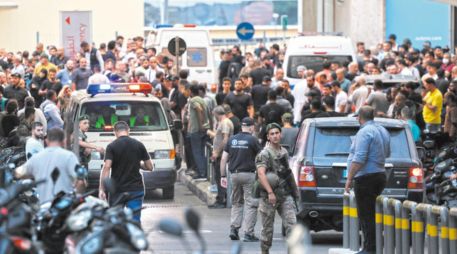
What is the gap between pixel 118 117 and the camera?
85.1ft

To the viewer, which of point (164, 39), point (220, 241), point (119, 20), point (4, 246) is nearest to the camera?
point (4, 246)

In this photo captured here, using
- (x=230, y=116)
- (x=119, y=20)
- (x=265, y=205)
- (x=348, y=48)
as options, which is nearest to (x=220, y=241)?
(x=265, y=205)

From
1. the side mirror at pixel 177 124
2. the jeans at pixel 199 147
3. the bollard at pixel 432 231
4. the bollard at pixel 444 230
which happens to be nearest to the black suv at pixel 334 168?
the bollard at pixel 432 231

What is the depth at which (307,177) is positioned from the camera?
A: 18.9m

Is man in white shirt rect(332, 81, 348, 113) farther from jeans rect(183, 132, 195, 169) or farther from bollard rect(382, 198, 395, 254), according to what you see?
bollard rect(382, 198, 395, 254)

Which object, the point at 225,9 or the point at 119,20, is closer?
the point at 119,20

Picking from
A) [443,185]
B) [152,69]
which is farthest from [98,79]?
[443,185]

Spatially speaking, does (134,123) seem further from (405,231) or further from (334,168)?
(405,231)

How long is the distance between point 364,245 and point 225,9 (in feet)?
265

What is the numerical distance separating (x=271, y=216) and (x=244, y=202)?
2.95m

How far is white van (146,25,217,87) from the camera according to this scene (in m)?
41.1

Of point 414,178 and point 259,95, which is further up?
point 259,95

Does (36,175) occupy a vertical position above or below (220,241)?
above

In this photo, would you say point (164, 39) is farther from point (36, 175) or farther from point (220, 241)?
point (36, 175)
